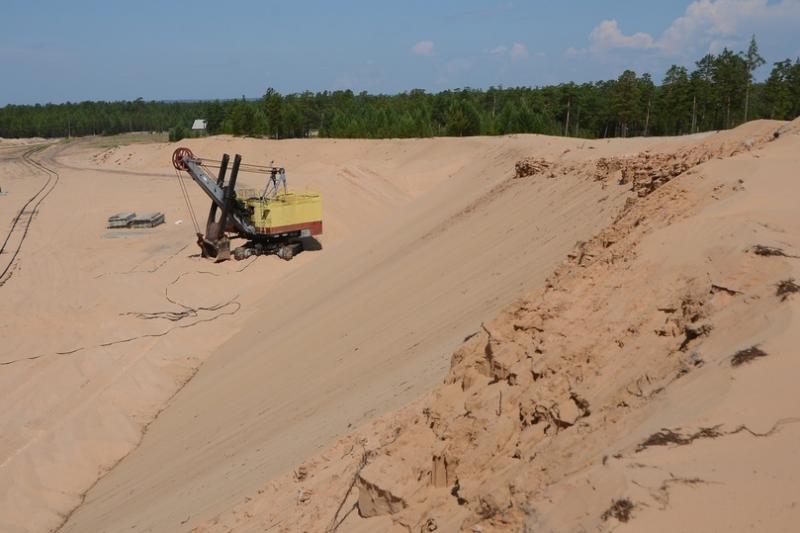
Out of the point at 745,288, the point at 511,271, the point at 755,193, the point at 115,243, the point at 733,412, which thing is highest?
the point at 755,193

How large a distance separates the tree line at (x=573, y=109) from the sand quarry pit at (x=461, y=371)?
25.2m

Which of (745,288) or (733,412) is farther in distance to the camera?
(745,288)

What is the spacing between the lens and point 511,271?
13688 mm

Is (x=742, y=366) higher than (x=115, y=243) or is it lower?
higher

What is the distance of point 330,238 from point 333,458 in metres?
21.6

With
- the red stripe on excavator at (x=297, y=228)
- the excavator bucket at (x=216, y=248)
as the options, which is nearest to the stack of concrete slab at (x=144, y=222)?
the excavator bucket at (x=216, y=248)

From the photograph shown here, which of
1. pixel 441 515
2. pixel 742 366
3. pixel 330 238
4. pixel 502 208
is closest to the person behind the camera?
pixel 742 366

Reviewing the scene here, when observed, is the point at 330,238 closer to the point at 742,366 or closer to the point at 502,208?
the point at 502,208

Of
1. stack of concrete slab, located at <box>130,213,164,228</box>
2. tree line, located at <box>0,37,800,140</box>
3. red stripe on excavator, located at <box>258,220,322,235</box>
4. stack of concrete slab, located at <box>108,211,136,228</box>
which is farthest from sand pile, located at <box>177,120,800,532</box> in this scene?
tree line, located at <box>0,37,800,140</box>

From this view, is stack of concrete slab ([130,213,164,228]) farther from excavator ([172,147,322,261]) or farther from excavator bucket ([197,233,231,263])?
excavator bucket ([197,233,231,263])

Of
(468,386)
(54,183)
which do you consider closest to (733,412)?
(468,386)

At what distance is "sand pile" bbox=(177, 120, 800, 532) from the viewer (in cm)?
423

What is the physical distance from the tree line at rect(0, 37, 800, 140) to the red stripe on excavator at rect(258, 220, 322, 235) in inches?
1094

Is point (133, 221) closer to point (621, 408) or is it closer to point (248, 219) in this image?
point (248, 219)
